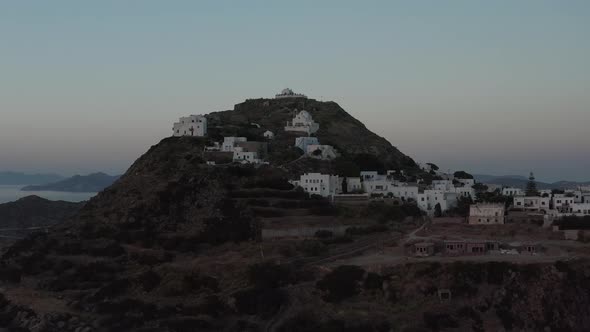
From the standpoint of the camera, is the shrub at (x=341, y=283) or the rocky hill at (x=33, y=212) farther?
the rocky hill at (x=33, y=212)

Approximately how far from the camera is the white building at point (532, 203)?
A: 169 ft

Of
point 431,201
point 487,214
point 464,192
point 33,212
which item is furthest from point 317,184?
point 33,212

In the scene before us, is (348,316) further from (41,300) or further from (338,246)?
(41,300)

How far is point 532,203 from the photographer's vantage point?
52031mm

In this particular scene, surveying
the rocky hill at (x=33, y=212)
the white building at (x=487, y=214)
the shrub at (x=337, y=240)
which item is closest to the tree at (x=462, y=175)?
the white building at (x=487, y=214)

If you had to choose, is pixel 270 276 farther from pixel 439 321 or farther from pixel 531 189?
pixel 531 189

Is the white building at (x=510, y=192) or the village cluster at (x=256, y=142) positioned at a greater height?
the village cluster at (x=256, y=142)

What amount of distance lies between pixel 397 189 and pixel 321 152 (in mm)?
9646

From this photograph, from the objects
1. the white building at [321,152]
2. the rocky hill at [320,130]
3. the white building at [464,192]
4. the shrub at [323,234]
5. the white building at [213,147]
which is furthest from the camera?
the rocky hill at [320,130]

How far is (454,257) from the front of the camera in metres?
41.7

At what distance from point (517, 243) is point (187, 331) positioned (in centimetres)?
2008

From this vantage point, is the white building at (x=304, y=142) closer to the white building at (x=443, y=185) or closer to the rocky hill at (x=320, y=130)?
the rocky hill at (x=320, y=130)

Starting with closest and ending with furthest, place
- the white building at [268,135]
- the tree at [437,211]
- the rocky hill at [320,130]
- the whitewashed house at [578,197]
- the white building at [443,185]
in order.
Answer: the whitewashed house at [578,197], the tree at [437,211], the white building at [443,185], the rocky hill at [320,130], the white building at [268,135]

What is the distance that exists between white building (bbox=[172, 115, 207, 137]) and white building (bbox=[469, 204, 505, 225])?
91.4 ft
